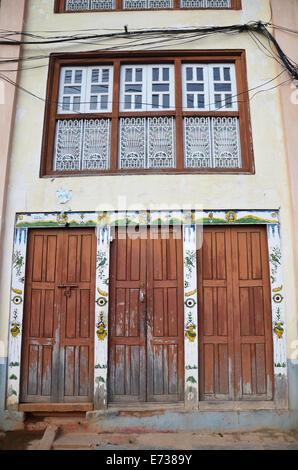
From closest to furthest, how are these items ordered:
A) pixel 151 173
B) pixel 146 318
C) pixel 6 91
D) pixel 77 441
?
pixel 77 441, pixel 146 318, pixel 151 173, pixel 6 91

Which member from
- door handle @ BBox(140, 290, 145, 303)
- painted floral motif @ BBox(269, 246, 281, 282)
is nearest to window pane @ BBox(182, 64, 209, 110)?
painted floral motif @ BBox(269, 246, 281, 282)

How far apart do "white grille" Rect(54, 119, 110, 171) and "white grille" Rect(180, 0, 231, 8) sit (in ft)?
7.68

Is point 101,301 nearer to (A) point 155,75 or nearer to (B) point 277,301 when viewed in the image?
(B) point 277,301

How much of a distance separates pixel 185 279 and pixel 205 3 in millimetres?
4433

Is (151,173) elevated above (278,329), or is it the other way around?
(151,173)

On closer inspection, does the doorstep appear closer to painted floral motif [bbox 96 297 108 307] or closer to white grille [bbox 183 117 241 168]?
painted floral motif [bbox 96 297 108 307]

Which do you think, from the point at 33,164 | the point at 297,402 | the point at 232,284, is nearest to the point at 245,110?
the point at 232,284

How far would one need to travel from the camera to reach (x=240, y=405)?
4.71 metres

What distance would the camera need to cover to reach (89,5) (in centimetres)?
587

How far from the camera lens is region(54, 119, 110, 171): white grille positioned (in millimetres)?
5348

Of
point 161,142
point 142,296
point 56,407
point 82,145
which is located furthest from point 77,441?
point 161,142

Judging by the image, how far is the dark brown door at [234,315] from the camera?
480cm
